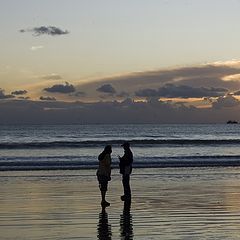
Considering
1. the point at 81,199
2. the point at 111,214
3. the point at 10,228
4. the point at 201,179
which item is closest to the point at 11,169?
the point at 201,179

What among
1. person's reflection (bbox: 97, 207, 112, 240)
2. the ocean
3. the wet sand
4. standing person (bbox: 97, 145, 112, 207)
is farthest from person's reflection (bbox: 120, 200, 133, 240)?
the ocean

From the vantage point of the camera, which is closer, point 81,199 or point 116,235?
point 116,235

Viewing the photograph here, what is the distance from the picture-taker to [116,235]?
1202 centimetres

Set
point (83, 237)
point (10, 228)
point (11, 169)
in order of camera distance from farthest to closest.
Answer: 1. point (11, 169)
2. point (10, 228)
3. point (83, 237)

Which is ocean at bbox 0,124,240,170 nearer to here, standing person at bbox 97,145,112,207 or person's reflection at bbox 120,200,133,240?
standing person at bbox 97,145,112,207

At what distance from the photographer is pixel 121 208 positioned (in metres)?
16.1

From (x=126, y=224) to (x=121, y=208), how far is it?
9.18ft

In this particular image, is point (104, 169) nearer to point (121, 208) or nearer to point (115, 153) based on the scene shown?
point (121, 208)

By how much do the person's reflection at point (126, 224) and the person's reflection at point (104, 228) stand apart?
0.26 metres

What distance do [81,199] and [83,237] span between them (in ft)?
19.8

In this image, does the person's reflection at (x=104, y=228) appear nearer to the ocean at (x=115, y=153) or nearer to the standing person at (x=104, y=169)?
the standing person at (x=104, y=169)

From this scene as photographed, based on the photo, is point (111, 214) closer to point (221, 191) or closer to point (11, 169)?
point (221, 191)

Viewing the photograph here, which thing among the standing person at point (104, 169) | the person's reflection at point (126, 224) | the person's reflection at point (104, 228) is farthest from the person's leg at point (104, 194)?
the person's reflection at point (104, 228)

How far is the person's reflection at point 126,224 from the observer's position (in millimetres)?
11910
